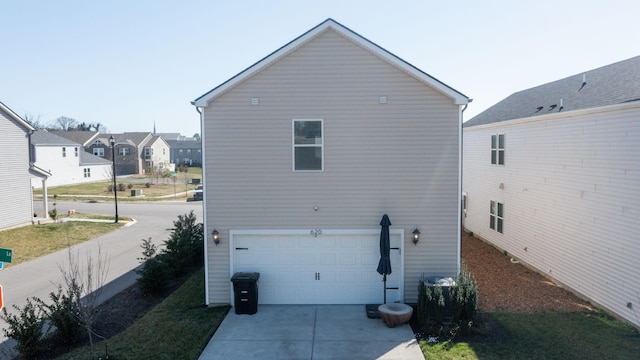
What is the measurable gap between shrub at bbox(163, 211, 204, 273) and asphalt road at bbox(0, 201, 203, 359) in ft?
5.32

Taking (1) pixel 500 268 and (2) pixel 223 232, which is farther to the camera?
(1) pixel 500 268

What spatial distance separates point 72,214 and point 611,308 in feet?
101

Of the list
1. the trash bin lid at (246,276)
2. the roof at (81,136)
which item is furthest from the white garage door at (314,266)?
the roof at (81,136)

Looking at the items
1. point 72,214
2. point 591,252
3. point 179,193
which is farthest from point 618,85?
point 179,193

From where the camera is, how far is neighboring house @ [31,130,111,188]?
46.9 metres

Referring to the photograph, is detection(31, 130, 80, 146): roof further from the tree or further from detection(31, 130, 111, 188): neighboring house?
the tree

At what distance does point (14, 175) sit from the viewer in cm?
2442

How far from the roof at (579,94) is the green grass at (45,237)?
19136 millimetres

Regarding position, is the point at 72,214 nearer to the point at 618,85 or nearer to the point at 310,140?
the point at 310,140

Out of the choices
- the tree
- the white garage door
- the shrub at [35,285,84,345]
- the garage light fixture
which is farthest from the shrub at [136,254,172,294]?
the tree

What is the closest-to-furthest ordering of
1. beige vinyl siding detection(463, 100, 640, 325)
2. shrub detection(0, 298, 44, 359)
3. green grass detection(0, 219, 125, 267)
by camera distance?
shrub detection(0, 298, 44, 359) < beige vinyl siding detection(463, 100, 640, 325) < green grass detection(0, 219, 125, 267)

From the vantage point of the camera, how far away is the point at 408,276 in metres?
12.2

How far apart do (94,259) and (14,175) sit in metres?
10.0

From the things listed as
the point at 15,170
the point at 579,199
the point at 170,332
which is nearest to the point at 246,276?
the point at 170,332
